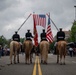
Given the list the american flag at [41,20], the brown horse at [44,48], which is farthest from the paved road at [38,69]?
the american flag at [41,20]

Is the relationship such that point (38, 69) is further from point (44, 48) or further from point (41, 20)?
point (41, 20)

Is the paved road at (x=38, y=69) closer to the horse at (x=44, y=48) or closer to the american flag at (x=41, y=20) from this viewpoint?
the horse at (x=44, y=48)

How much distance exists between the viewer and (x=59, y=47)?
26.4 meters

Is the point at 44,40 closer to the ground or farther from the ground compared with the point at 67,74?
farther from the ground

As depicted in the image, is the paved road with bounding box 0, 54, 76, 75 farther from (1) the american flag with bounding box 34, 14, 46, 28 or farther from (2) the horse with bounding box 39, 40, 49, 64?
(1) the american flag with bounding box 34, 14, 46, 28

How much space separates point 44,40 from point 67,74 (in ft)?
34.4

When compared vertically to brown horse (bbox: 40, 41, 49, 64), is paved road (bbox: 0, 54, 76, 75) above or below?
below

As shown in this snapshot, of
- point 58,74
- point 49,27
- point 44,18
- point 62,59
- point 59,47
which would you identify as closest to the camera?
point 58,74

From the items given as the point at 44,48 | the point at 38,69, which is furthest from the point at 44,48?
the point at 38,69

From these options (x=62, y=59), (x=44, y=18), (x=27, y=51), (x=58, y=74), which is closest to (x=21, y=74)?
(x=58, y=74)

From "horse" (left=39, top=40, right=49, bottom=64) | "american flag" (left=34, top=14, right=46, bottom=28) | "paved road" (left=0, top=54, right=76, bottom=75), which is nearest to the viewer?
"paved road" (left=0, top=54, right=76, bottom=75)

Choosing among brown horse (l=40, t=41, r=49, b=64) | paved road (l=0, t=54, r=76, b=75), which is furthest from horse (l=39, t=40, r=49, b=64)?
paved road (l=0, t=54, r=76, b=75)

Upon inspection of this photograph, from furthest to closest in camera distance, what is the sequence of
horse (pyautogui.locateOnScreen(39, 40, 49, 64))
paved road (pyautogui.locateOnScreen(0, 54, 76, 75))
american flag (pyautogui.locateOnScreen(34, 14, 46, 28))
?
american flag (pyautogui.locateOnScreen(34, 14, 46, 28))
horse (pyautogui.locateOnScreen(39, 40, 49, 64))
paved road (pyautogui.locateOnScreen(0, 54, 76, 75))

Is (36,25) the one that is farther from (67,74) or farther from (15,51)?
(67,74)
